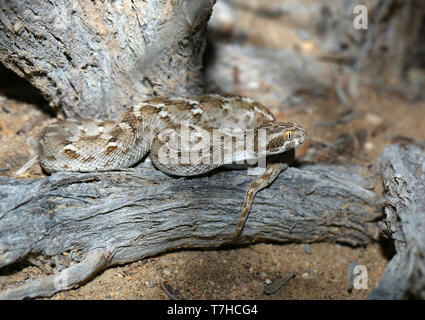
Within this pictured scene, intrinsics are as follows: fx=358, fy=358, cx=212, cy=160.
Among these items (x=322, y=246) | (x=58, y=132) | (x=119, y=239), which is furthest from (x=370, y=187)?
(x=58, y=132)

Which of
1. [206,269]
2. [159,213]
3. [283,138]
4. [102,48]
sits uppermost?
[102,48]

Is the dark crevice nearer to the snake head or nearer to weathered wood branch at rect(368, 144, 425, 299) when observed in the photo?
the snake head

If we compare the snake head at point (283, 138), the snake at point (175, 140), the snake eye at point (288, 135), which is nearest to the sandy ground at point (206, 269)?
the snake at point (175, 140)

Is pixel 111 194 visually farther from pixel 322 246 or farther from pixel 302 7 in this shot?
pixel 302 7

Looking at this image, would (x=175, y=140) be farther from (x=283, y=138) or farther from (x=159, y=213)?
(x=283, y=138)

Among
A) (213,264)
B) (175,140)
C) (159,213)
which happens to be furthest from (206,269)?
(175,140)

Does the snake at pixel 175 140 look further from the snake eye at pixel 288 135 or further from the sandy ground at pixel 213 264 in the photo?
the sandy ground at pixel 213 264

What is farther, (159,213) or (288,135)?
(288,135)
